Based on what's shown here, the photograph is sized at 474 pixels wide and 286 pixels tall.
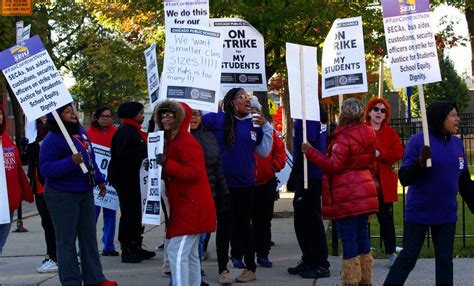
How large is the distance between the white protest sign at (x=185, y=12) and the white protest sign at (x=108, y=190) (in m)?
2.27

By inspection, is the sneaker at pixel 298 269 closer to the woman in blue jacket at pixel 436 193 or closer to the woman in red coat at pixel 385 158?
the woman in red coat at pixel 385 158

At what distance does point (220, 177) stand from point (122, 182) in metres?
2.47

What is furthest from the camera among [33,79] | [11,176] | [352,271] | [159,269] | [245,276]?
[159,269]

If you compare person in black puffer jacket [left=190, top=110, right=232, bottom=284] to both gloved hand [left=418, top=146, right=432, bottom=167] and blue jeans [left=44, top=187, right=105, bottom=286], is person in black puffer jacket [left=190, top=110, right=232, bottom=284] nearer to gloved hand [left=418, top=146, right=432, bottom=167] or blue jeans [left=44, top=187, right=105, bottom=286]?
blue jeans [left=44, top=187, right=105, bottom=286]

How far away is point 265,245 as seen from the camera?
10469 mm

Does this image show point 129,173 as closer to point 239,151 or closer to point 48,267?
point 48,267

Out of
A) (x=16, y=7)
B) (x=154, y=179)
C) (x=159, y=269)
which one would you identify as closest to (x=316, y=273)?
(x=159, y=269)

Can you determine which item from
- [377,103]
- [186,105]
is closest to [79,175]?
[186,105]

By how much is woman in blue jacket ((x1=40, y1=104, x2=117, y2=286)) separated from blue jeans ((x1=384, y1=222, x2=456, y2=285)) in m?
2.80

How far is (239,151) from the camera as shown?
A: 9.12 metres

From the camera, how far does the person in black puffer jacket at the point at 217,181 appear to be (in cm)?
852

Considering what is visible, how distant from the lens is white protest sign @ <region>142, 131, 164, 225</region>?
25.0 feet

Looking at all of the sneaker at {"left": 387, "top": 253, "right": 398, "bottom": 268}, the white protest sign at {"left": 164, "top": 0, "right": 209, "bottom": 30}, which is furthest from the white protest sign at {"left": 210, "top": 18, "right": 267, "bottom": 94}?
the sneaker at {"left": 387, "top": 253, "right": 398, "bottom": 268}

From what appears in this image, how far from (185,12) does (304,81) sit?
1595mm
